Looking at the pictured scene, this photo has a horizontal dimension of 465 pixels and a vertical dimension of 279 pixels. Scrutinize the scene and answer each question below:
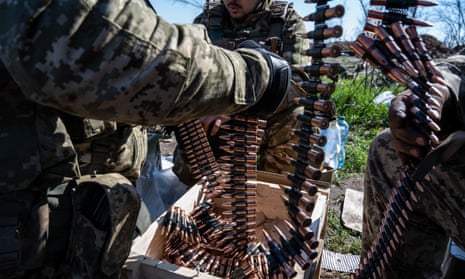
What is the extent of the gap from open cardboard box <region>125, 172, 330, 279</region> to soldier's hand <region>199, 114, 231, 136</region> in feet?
1.49

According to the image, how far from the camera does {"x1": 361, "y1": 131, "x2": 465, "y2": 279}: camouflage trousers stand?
2.06 meters

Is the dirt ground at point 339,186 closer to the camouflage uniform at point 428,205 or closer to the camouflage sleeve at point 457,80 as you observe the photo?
the camouflage uniform at point 428,205

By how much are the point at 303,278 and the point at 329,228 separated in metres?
2.06

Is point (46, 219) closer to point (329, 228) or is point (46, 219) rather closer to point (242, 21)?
point (329, 228)

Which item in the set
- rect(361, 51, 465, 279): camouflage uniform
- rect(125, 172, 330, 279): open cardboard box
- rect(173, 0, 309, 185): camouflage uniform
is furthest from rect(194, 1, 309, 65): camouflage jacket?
rect(361, 51, 465, 279): camouflage uniform

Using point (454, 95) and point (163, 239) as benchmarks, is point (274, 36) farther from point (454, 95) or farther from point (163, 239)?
point (163, 239)

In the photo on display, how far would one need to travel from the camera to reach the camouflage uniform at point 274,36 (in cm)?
409

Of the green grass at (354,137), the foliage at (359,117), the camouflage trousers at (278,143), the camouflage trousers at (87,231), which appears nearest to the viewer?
the camouflage trousers at (87,231)

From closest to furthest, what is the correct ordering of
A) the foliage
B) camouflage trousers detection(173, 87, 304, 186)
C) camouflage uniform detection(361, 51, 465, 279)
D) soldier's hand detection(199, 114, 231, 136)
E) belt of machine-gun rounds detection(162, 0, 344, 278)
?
belt of machine-gun rounds detection(162, 0, 344, 278), camouflage uniform detection(361, 51, 465, 279), soldier's hand detection(199, 114, 231, 136), camouflage trousers detection(173, 87, 304, 186), the foliage

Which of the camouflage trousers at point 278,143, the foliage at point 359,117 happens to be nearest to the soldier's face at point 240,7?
the camouflage trousers at point 278,143

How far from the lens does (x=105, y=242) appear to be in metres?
1.69

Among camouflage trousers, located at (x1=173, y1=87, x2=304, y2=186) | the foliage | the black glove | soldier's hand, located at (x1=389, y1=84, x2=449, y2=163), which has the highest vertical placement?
the black glove

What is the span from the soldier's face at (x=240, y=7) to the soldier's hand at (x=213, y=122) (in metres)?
1.85

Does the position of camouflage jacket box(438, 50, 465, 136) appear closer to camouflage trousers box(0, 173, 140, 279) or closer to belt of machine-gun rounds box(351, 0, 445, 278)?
belt of machine-gun rounds box(351, 0, 445, 278)
